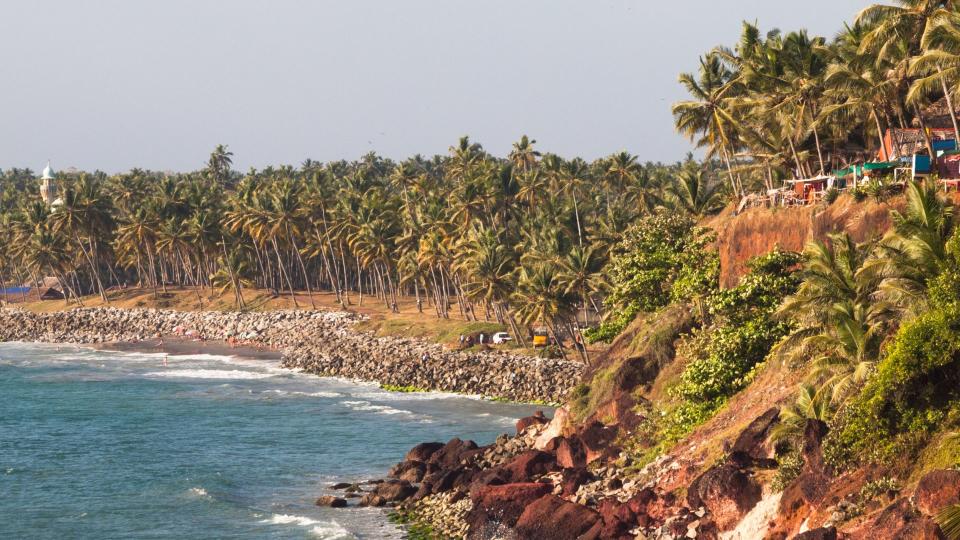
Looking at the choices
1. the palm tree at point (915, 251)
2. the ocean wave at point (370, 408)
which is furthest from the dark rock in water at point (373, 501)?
the palm tree at point (915, 251)

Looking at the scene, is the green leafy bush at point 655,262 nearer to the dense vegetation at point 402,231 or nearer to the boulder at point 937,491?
the dense vegetation at point 402,231

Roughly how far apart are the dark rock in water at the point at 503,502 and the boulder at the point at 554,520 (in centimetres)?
102

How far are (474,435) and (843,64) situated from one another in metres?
31.8

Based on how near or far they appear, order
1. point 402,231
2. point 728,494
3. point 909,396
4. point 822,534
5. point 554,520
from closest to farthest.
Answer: point 822,534
point 909,396
point 728,494
point 554,520
point 402,231

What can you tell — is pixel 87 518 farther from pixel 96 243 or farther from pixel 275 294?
pixel 96 243

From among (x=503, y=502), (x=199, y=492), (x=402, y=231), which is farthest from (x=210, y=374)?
(x=503, y=502)

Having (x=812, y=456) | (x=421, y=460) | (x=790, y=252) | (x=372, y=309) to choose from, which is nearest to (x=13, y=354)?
(x=372, y=309)

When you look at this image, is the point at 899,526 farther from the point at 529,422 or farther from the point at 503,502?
the point at 529,422

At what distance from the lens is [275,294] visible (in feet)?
452

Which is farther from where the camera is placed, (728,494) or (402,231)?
(402,231)

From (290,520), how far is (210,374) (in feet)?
182

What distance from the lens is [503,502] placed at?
4531cm

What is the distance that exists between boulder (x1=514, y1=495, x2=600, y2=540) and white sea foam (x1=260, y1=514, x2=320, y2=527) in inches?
435

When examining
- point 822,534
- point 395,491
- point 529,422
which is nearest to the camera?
point 822,534
